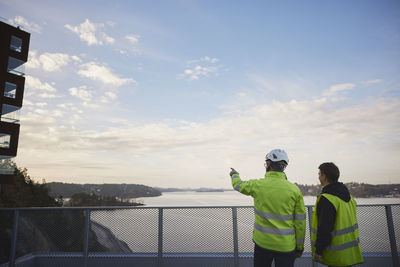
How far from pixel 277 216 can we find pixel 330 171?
2.69 feet

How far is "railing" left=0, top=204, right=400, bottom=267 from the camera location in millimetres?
4547

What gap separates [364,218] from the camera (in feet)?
15.1

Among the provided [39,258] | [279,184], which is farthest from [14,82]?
[279,184]

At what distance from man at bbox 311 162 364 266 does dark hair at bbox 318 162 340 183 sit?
3.0 inches

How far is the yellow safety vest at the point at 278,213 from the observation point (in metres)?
2.74

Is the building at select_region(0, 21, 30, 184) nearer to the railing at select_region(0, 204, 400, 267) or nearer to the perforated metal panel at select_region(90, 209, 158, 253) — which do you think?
the railing at select_region(0, 204, 400, 267)

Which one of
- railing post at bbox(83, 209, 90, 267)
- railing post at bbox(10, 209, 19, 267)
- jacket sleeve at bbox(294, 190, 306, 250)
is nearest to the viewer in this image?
jacket sleeve at bbox(294, 190, 306, 250)

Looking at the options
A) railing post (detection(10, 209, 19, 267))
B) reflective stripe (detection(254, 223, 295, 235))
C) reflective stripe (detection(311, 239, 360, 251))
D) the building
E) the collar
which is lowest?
railing post (detection(10, 209, 19, 267))

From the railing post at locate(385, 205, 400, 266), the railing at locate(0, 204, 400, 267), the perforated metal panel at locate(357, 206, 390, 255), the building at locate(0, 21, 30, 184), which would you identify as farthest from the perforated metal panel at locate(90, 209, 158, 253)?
the building at locate(0, 21, 30, 184)

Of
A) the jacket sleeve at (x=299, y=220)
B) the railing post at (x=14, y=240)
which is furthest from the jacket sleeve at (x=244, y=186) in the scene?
the railing post at (x=14, y=240)

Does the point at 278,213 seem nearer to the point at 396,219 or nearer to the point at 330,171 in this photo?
the point at 330,171

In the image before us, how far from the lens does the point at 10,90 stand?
29.5 metres

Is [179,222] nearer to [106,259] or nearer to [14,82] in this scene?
[106,259]

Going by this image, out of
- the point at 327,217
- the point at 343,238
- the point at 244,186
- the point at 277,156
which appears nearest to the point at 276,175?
the point at 277,156
